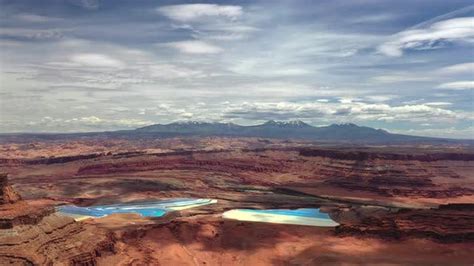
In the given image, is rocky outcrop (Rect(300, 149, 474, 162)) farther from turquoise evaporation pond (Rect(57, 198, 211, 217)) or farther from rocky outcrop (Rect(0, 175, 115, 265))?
rocky outcrop (Rect(0, 175, 115, 265))

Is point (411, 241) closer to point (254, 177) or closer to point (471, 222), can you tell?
A: point (471, 222)

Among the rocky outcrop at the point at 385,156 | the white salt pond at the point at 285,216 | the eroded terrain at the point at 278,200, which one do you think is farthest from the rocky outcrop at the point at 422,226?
the rocky outcrop at the point at 385,156

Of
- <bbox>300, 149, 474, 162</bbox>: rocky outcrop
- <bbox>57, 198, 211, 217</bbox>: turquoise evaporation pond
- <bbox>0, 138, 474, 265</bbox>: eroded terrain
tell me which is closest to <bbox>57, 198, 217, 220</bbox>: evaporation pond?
<bbox>57, 198, 211, 217</bbox>: turquoise evaporation pond

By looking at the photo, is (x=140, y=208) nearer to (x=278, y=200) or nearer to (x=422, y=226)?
(x=278, y=200)

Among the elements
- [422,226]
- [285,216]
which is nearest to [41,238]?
[422,226]

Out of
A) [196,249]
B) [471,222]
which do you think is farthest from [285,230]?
[471,222]

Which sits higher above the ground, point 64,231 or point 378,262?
point 64,231
